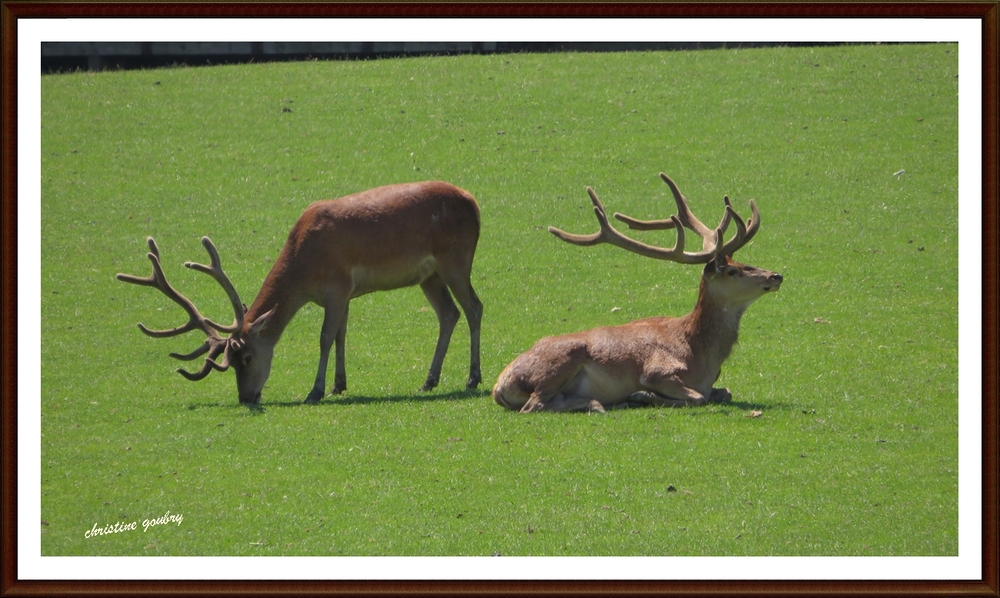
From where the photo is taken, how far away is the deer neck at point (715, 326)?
1326 cm

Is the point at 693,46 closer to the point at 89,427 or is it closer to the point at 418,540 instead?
the point at 89,427

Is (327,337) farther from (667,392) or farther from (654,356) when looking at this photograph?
(667,392)

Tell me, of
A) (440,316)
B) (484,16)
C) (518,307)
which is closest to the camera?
(484,16)

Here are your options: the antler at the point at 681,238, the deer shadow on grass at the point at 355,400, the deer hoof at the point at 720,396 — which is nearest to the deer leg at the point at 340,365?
the deer shadow on grass at the point at 355,400

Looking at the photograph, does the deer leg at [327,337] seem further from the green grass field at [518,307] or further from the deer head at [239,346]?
the deer head at [239,346]

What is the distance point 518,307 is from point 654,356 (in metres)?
6.46

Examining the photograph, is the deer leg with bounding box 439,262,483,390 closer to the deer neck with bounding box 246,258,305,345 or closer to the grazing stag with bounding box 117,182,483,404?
the grazing stag with bounding box 117,182,483,404

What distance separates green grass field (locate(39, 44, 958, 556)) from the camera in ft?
34.7

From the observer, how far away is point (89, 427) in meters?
14.2

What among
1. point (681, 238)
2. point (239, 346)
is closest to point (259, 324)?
point (239, 346)

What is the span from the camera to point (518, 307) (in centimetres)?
1950

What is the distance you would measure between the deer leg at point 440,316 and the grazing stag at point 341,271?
0.6 inches

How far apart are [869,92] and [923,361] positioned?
50.3ft
